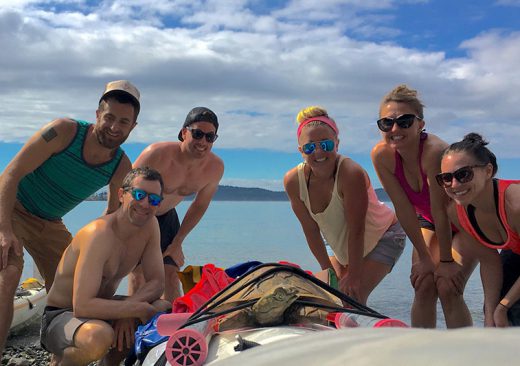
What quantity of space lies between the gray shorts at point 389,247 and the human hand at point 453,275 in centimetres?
65

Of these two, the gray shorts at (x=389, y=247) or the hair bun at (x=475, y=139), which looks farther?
the gray shorts at (x=389, y=247)

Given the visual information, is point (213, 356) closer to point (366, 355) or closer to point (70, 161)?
point (366, 355)

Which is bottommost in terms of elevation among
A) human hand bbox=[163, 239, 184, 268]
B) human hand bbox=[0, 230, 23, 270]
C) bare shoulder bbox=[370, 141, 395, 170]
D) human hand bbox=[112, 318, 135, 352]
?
human hand bbox=[112, 318, 135, 352]

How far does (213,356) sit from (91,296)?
162 cm

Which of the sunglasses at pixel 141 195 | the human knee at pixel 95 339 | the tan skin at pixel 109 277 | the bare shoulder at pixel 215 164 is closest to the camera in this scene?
the human knee at pixel 95 339

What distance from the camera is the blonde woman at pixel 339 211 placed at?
4.83 m

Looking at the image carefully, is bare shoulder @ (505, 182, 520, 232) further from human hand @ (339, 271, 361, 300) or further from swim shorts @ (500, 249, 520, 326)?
human hand @ (339, 271, 361, 300)

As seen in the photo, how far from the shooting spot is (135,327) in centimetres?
409

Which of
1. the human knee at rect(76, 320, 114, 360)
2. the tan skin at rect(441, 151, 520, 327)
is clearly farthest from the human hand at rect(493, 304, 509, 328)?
the human knee at rect(76, 320, 114, 360)

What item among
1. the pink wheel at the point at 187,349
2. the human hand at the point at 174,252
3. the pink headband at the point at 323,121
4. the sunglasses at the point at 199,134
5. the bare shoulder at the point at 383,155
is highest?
the pink headband at the point at 323,121

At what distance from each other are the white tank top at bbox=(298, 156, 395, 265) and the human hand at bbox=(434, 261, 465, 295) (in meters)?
0.75

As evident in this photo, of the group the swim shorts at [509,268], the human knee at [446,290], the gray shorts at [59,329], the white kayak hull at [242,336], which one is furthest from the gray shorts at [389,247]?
the gray shorts at [59,329]

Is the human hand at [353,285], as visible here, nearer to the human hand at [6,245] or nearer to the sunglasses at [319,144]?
the sunglasses at [319,144]

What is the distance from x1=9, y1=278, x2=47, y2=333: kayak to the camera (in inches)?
362
